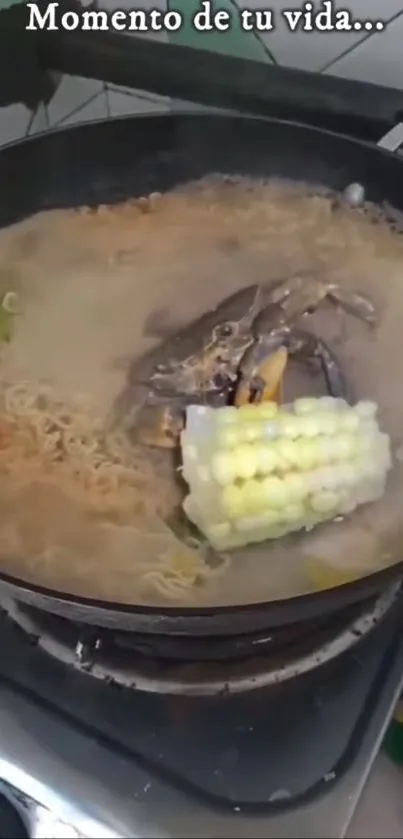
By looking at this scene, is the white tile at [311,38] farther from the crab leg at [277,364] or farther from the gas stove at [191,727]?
the gas stove at [191,727]

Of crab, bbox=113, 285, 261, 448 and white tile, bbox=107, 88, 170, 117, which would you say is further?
white tile, bbox=107, 88, 170, 117

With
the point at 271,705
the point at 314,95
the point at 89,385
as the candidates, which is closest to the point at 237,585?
the point at 271,705

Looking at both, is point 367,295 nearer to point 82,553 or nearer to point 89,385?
point 89,385

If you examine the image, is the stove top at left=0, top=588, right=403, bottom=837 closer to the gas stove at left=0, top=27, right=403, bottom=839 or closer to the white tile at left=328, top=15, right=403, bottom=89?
the gas stove at left=0, top=27, right=403, bottom=839

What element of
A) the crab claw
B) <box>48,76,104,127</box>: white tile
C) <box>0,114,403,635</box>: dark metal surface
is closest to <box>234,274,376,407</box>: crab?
the crab claw

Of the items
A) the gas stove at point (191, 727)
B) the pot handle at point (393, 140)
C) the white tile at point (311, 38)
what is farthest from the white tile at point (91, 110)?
the gas stove at point (191, 727)

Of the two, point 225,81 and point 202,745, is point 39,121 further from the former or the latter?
point 202,745
